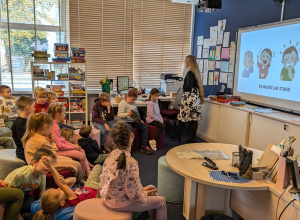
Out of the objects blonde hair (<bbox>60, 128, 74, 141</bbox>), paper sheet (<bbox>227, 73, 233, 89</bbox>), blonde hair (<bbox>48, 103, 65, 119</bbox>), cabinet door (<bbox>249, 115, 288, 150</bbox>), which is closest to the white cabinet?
cabinet door (<bbox>249, 115, 288, 150</bbox>)

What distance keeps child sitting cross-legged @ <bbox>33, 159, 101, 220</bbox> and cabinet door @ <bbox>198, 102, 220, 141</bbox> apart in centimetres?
265

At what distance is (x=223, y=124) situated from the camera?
4727mm

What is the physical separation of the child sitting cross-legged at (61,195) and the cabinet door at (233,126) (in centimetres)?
236

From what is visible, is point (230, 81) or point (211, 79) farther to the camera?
point (211, 79)

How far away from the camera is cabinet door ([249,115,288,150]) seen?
364cm

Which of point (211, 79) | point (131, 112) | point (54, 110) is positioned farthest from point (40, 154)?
point (211, 79)

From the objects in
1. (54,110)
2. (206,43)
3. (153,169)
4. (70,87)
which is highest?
(206,43)

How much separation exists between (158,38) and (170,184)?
4.08 metres

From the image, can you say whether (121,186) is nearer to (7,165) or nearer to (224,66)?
(7,165)

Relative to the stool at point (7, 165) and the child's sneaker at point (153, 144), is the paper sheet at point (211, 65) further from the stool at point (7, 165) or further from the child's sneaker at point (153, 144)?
the stool at point (7, 165)

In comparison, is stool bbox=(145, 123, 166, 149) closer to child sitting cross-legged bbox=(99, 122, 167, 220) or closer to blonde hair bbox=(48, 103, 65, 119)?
blonde hair bbox=(48, 103, 65, 119)

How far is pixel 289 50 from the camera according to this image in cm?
376

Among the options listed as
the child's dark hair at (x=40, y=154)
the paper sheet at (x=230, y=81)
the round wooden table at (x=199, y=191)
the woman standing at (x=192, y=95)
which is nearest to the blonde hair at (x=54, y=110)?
the child's dark hair at (x=40, y=154)

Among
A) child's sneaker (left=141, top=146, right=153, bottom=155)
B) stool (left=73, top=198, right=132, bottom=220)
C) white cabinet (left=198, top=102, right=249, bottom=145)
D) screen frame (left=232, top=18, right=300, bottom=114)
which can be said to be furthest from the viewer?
child's sneaker (left=141, top=146, right=153, bottom=155)
